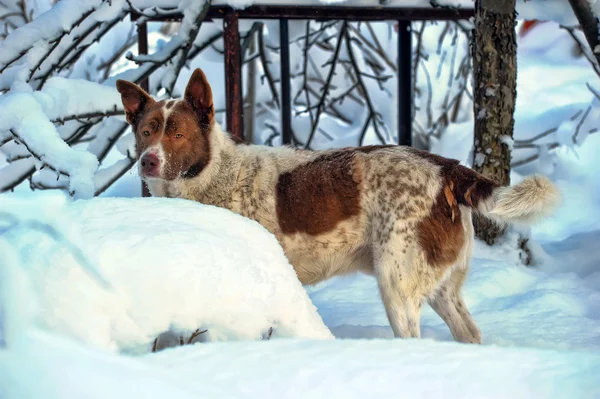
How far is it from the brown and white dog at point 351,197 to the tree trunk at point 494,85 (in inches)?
82.7

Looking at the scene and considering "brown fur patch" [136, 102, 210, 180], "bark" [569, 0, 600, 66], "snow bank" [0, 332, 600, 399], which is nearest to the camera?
"snow bank" [0, 332, 600, 399]

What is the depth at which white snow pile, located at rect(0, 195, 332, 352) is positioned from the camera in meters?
2.10

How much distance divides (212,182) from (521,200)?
1.68 m

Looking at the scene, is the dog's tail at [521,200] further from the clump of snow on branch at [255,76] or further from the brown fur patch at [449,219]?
the clump of snow on branch at [255,76]

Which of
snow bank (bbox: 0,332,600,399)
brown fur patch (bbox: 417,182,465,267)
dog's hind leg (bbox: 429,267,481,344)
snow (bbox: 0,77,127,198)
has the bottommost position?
dog's hind leg (bbox: 429,267,481,344)

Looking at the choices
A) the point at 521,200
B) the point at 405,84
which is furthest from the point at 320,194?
the point at 405,84

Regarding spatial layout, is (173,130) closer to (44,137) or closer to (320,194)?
(44,137)

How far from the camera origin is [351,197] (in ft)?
13.9

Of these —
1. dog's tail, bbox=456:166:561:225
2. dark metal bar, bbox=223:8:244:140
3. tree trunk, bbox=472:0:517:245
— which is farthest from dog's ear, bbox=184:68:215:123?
tree trunk, bbox=472:0:517:245

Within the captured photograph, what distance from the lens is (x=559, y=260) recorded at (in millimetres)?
6688

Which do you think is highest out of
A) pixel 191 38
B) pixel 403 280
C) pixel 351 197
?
pixel 191 38

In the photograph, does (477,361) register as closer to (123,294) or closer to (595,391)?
(595,391)

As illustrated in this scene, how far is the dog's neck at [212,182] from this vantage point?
4.53m

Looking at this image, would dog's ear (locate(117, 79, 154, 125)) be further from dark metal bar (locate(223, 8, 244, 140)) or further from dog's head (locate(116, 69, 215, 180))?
dark metal bar (locate(223, 8, 244, 140))
